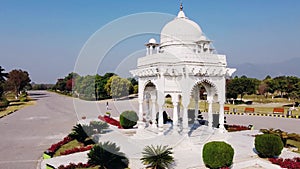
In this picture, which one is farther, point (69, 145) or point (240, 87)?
point (240, 87)

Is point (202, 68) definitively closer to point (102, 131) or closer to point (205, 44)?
point (205, 44)

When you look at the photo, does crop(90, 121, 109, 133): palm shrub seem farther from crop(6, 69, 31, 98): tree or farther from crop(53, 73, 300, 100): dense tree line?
crop(6, 69, 31, 98): tree

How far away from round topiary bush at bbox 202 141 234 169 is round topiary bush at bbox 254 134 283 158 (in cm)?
211

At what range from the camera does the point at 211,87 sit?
13039 millimetres

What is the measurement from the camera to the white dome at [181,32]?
12406 mm

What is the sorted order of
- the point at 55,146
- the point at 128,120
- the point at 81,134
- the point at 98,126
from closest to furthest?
the point at 55,146, the point at 81,134, the point at 98,126, the point at 128,120

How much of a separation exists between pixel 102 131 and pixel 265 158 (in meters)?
9.75

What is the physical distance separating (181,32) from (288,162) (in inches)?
291

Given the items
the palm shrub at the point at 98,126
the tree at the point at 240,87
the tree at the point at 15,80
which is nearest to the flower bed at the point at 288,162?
the palm shrub at the point at 98,126

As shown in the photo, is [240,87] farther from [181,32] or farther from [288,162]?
[288,162]

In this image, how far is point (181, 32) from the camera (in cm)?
1243

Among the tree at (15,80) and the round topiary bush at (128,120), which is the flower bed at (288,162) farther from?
the tree at (15,80)

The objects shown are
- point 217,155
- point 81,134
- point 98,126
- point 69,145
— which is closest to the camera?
point 217,155

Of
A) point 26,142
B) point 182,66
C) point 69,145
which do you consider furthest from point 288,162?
point 26,142
